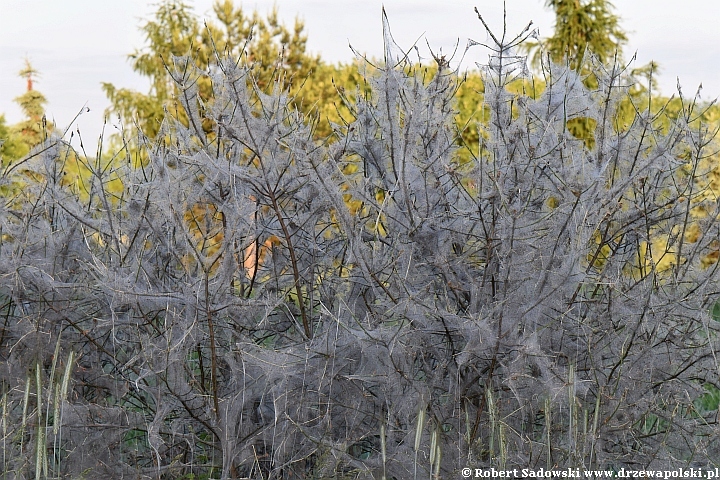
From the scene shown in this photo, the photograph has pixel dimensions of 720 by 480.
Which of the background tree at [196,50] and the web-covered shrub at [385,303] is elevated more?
the background tree at [196,50]

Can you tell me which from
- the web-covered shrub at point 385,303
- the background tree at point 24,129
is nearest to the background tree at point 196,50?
the background tree at point 24,129

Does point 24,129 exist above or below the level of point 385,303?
above

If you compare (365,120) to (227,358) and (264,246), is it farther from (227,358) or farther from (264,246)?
(227,358)

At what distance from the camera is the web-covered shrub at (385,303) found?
2719 mm

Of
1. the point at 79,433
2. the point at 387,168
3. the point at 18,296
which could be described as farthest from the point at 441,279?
the point at 18,296

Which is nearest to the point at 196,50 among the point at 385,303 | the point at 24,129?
the point at 24,129

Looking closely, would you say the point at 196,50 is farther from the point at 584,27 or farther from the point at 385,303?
the point at 385,303

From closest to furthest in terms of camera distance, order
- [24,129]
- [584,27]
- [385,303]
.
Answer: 1. [385,303]
2. [584,27]
3. [24,129]

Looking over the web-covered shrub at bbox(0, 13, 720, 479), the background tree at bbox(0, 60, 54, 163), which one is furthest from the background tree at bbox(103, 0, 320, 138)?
the web-covered shrub at bbox(0, 13, 720, 479)

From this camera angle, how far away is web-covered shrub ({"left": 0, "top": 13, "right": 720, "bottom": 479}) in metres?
2.72

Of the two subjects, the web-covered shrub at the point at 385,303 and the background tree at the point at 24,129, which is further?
the background tree at the point at 24,129

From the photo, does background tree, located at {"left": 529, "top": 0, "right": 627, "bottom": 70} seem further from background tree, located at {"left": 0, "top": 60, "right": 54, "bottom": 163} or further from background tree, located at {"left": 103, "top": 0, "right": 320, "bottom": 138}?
background tree, located at {"left": 0, "top": 60, "right": 54, "bottom": 163}

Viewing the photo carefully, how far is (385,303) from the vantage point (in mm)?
2859

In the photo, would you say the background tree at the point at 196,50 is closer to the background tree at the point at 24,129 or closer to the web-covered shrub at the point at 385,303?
the background tree at the point at 24,129
